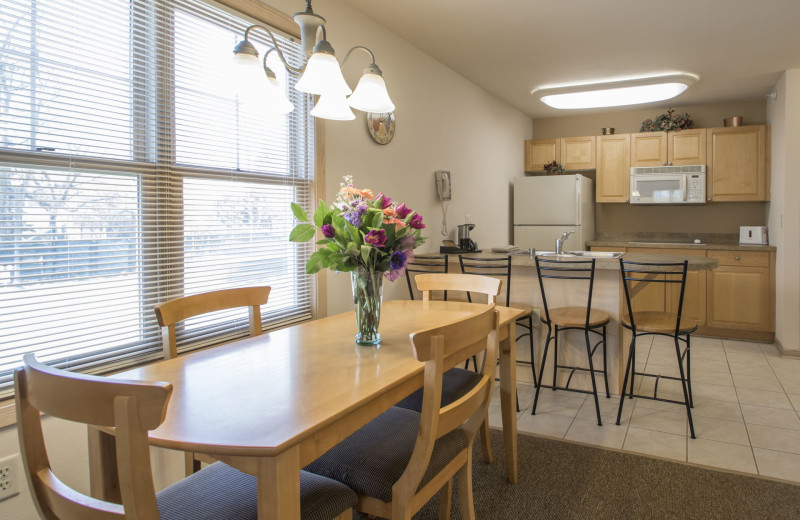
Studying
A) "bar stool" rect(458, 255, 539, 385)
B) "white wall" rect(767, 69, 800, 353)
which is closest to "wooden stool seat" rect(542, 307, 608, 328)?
"bar stool" rect(458, 255, 539, 385)

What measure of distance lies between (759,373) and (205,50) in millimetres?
4278

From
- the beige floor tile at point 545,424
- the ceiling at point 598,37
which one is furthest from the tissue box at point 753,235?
the beige floor tile at point 545,424

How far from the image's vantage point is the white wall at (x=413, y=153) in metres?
2.02

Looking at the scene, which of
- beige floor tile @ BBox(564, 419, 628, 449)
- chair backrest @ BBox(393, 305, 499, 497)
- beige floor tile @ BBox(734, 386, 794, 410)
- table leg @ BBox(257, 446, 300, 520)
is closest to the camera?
table leg @ BBox(257, 446, 300, 520)

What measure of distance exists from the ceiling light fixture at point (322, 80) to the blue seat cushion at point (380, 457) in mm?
1081

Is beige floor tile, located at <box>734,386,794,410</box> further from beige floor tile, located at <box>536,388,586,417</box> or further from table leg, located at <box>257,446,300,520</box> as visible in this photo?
Answer: table leg, located at <box>257,446,300,520</box>

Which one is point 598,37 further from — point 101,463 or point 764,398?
point 101,463

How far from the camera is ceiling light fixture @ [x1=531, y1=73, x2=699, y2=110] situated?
449cm

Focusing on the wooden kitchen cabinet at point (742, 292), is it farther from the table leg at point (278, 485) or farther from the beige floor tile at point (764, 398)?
the table leg at point (278, 485)

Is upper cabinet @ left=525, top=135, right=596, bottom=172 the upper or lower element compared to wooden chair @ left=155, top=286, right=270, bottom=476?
upper

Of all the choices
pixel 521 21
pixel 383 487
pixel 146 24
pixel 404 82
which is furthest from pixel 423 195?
pixel 383 487

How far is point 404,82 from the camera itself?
144 inches

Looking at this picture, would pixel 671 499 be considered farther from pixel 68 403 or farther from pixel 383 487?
pixel 68 403

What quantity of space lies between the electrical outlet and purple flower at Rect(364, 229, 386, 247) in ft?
4.36
